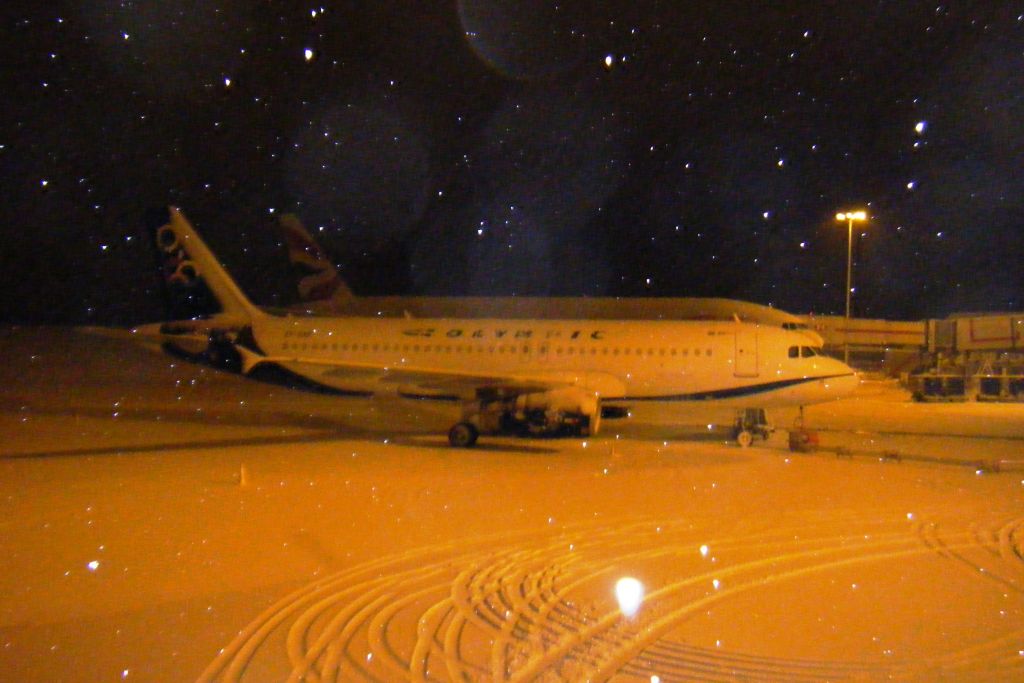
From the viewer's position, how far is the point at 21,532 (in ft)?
35.4

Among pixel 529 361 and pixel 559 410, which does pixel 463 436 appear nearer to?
pixel 559 410

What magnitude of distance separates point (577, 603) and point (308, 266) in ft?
133

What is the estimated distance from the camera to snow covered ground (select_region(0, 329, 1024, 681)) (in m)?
6.64

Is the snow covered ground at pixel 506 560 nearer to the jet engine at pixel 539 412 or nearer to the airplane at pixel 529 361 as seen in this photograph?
the jet engine at pixel 539 412

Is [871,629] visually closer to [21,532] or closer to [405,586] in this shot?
[405,586]

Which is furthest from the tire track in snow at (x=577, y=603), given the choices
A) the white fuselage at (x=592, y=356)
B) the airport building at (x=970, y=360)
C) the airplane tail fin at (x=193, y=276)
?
the airport building at (x=970, y=360)

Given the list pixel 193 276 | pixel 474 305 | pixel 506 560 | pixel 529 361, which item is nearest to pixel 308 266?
pixel 474 305

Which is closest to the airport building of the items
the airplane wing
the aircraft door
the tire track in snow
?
the aircraft door

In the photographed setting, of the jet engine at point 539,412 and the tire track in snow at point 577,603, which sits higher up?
the jet engine at point 539,412

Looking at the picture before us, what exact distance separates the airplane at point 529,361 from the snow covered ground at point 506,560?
1.04m

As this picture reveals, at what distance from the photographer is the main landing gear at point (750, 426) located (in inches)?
814

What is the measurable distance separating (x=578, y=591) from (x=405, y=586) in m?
1.62

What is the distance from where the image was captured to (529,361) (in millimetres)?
22734

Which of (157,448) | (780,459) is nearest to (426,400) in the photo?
(157,448)
